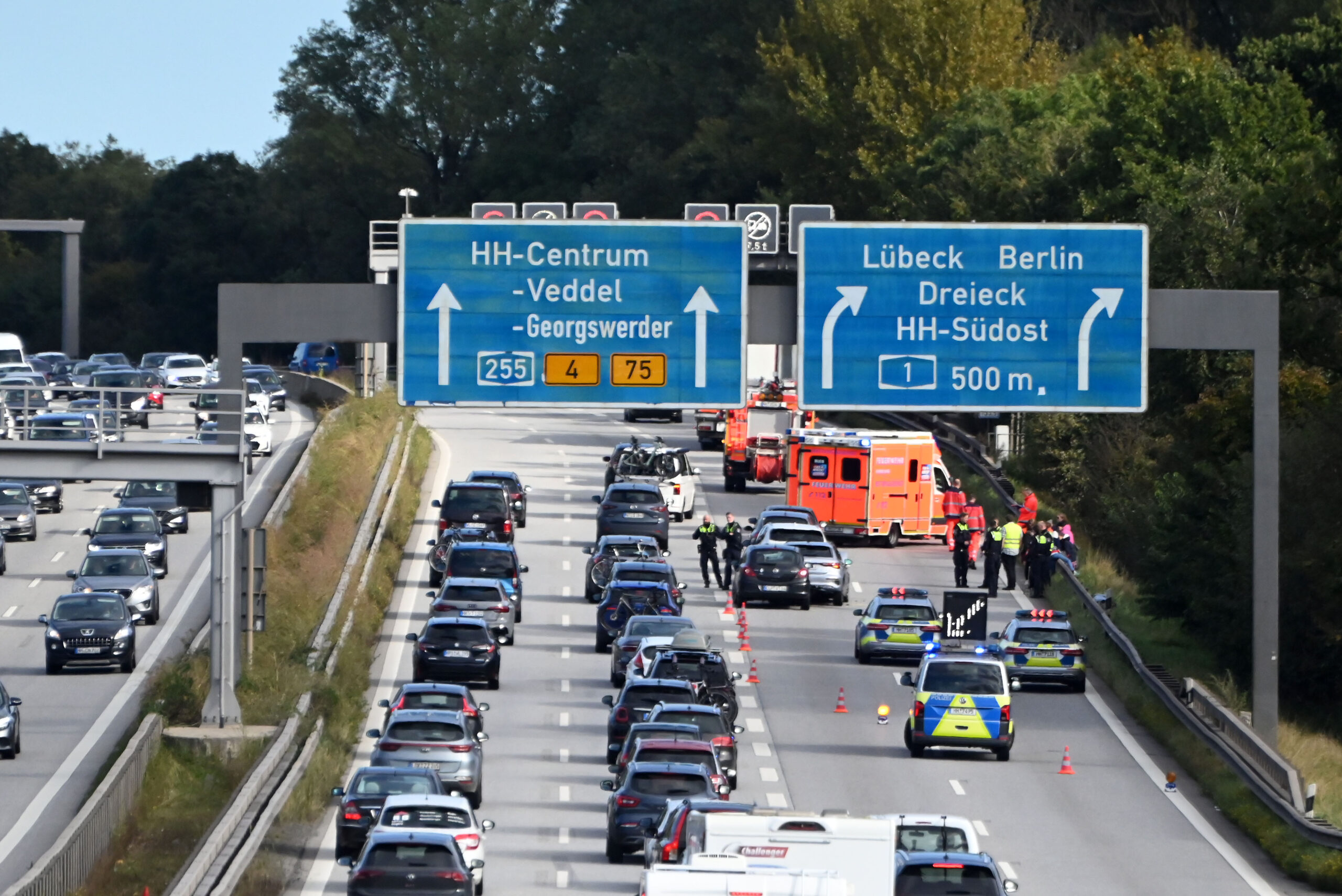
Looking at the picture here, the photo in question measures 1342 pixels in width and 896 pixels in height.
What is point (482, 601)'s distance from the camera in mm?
41875

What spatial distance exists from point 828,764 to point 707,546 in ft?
51.6

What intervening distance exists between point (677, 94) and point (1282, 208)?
70407mm

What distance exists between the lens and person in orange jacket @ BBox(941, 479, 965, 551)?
5300 cm

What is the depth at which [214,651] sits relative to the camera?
3086cm

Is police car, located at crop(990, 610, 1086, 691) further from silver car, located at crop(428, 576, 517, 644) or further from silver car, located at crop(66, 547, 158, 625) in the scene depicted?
silver car, located at crop(66, 547, 158, 625)

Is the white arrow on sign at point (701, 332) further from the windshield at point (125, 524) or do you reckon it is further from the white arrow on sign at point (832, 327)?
the windshield at point (125, 524)

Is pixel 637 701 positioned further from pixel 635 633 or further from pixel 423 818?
pixel 423 818

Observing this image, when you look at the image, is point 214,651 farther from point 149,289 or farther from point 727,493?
point 149,289

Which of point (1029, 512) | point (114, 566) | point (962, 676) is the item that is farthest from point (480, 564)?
point (962, 676)

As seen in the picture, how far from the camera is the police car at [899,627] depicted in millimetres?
40938

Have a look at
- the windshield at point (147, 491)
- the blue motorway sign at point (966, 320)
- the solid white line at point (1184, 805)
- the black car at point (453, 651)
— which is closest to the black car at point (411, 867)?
the blue motorway sign at point (966, 320)

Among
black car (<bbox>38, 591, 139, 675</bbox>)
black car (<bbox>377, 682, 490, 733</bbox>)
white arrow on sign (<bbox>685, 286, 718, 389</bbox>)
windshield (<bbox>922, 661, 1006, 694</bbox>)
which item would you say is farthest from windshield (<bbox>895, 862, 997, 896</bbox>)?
black car (<bbox>38, 591, 139, 675</bbox>)

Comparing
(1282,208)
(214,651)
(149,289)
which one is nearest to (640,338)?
(214,651)

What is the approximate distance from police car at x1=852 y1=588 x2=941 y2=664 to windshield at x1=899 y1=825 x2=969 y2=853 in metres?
17.7
